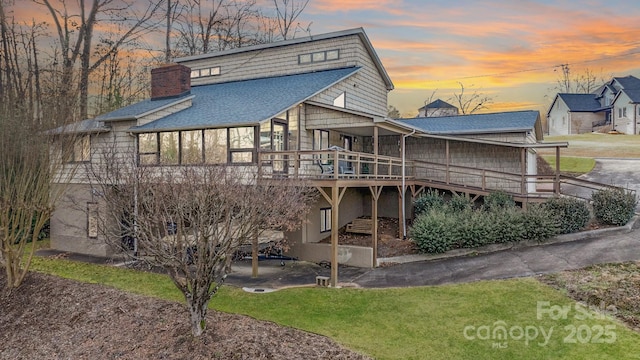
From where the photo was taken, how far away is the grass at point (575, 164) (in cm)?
2617

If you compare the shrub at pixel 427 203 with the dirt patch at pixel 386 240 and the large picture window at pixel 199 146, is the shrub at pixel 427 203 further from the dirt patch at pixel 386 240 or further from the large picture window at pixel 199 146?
the large picture window at pixel 199 146

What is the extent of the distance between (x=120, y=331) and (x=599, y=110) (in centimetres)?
6057

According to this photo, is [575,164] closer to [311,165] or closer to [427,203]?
[427,203]

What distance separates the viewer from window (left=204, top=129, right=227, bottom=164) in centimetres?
1398

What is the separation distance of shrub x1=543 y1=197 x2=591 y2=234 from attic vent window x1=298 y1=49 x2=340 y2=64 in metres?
12.5

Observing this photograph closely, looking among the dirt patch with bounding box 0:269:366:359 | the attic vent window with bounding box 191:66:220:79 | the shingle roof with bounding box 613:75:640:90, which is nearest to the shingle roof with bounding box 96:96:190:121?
the attic vent window with bounding box 191:66:220:79

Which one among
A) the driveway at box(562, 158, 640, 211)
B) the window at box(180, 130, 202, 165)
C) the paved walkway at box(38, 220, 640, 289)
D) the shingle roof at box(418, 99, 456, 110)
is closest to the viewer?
the paved walkway at box(38, 220, 640, 289)

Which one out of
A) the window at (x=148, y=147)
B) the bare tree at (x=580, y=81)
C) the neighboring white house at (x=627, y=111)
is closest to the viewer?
the window at (x=148, y=147)

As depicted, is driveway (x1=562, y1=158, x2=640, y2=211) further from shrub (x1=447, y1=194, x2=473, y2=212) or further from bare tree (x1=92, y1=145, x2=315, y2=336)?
bare tree (x1=92, y1=145, x2=315, y2=336)

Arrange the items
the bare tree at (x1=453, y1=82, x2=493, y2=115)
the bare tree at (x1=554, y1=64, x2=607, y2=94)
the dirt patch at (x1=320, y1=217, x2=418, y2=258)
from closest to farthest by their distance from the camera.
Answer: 1. the dirt patch at (x1=320, y1=217, x2=418, y2=258)
2. the bare tree at (x1=453, y1=82, x2=493, y2=115)
3. the bare tree at (x1=554, y1=64, x2=607, y2=94)

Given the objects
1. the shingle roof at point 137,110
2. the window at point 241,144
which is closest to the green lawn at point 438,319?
the window at point 241,144

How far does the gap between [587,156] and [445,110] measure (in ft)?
62.3

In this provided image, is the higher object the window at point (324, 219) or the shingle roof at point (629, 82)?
the shingle roof at point (629, 82)

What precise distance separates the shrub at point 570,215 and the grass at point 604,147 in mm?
21580
